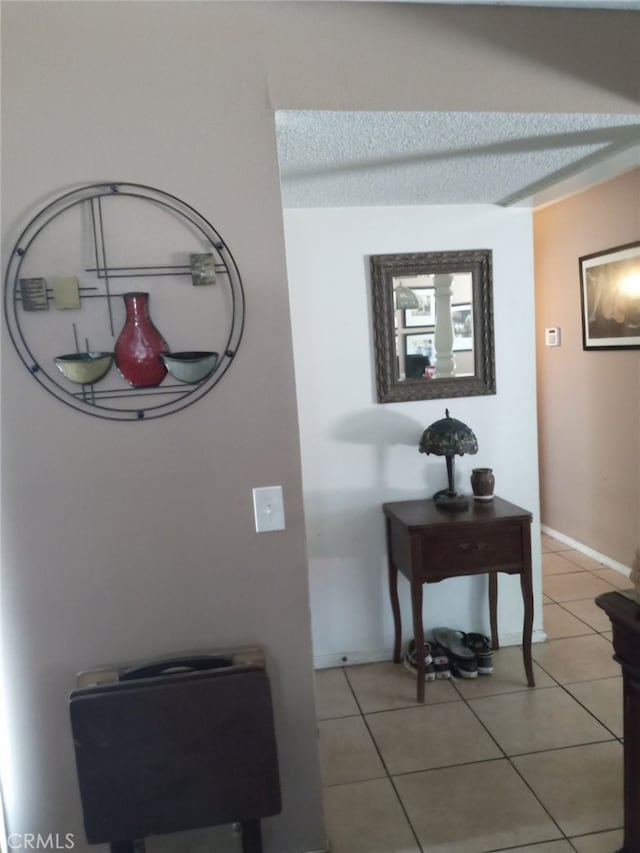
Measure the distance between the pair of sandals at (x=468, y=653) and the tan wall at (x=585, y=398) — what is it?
4.28 feet

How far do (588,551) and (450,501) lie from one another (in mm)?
1812

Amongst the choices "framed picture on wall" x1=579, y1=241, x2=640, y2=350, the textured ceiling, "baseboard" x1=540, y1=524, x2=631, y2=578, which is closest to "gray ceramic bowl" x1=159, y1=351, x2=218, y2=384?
the textured ceiling

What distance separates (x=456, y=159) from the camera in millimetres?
2086

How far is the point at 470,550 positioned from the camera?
2.49m

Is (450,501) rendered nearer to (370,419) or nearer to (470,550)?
(470,550)

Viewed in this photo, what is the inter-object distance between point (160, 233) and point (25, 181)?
1.08 ft

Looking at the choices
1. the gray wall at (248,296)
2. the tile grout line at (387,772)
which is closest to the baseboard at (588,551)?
the tile grout line at (387,772)

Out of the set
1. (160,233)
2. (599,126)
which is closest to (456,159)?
(599,126)

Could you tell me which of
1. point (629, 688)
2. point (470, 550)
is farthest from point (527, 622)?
point (629, 688)

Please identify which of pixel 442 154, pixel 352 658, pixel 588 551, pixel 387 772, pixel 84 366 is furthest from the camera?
pixel 588 551

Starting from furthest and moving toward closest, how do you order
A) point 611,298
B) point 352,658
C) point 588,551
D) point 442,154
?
point 588,551, point 611,298, point 352,658, point 442,154

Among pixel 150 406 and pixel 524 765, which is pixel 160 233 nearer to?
pixel 150 406

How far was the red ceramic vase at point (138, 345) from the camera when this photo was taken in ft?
5.12

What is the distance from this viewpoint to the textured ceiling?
67.7 inches
